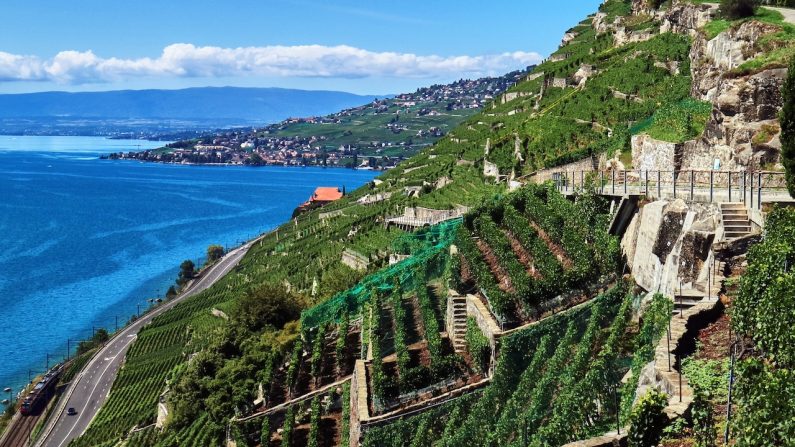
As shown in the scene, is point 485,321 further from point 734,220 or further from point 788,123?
point 788,123

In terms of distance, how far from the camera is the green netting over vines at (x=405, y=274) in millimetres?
33156

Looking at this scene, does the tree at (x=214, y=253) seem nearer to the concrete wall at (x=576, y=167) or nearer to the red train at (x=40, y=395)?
the red train at (x=40, y=395)

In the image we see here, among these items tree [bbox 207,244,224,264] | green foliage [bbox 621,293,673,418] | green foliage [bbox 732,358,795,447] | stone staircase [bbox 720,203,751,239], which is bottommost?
tree [bbox 207,244,224,264]

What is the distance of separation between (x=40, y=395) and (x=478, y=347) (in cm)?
4993

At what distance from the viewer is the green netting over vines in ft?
109

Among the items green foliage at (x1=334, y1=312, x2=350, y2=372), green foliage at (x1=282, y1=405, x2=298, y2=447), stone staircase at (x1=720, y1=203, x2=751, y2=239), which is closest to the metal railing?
stone staircase at (x1=720, y1=203, x2=751, y2=239)

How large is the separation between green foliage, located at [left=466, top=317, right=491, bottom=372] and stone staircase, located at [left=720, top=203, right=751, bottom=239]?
23.3 feet

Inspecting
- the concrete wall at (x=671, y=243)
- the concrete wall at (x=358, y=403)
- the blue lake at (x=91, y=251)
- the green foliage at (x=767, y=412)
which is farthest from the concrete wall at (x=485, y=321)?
the blue lake at (x=91, y=251)

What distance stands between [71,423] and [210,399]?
25.2 metres

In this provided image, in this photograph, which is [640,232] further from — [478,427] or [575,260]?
[478,427]

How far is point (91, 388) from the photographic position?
63.3 metres

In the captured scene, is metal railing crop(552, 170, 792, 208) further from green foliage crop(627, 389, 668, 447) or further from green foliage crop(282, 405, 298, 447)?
green foliage crop(282, 405, 298, 447)

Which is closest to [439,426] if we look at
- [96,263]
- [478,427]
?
[478,427]

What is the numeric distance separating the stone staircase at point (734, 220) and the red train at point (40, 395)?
177 feet
